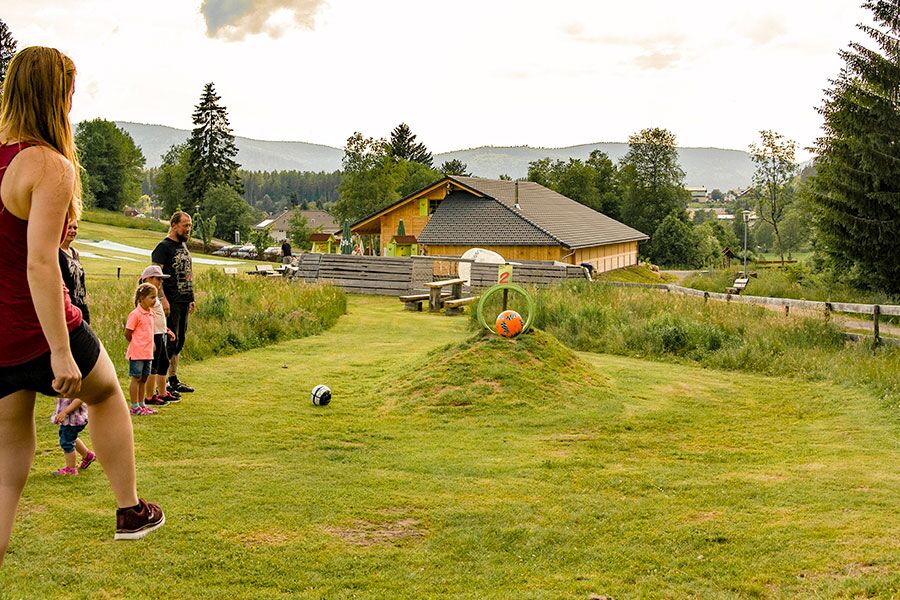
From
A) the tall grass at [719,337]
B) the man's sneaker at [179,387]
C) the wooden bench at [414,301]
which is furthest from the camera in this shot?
the wooden bench at [414,301]

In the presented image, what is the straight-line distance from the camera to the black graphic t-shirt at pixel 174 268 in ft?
31.5

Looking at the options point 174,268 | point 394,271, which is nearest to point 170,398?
point 174,268

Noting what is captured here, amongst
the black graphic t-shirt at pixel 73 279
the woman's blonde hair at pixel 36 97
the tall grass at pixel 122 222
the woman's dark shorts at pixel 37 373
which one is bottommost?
the woman's dark shorts at pixel 37 373

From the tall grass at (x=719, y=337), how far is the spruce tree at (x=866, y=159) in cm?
774

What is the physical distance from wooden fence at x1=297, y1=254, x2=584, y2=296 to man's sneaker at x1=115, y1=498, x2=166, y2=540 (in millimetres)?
22950

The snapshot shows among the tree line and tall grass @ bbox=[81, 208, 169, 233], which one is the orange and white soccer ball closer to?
the tree line

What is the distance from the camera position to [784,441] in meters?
8.50

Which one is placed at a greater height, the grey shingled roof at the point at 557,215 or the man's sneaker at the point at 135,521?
the grey shingled roof at the point at 557,215

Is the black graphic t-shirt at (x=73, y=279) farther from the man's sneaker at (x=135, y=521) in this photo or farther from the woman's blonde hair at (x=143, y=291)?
the woman's blonde hair at (x=143, y=291)

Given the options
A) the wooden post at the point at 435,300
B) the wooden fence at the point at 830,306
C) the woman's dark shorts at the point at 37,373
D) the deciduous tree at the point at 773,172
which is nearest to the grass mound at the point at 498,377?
the wooden fence at the point at 830,306

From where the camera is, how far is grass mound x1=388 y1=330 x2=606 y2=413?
9.62 metres

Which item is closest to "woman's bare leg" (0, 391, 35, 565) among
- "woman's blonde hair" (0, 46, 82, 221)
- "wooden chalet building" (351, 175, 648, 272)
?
"woman's blonde hair" (0, 46, 82, 221)

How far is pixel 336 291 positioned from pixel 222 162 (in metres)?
64.5

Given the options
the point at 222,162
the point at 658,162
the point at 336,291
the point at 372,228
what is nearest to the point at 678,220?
the point at 658,162
